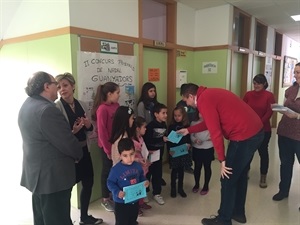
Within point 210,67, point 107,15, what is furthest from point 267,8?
point 107,15

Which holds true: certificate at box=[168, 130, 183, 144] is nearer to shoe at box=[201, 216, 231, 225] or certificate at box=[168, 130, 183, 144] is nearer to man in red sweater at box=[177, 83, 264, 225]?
man in red sweater at box=[177, 83, 264, 225]

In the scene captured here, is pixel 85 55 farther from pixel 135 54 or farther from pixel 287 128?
pixel 287 128

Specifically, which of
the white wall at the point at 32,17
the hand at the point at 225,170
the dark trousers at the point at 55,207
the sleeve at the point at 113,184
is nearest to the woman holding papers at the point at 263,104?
the hand at the point at 225,170

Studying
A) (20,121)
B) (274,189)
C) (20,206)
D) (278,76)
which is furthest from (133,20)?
(278,76)

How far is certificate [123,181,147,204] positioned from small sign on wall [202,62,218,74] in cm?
301

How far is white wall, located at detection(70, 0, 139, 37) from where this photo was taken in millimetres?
2543

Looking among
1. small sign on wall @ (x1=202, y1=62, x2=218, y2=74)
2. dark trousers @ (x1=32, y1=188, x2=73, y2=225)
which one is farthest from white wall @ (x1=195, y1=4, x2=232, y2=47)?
dark trousers @ (x1=32, y1=188, x2=73, y2=225)

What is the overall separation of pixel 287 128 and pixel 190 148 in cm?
108

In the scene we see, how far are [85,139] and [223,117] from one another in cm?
123

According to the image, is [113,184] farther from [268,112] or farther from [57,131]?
[268,112]

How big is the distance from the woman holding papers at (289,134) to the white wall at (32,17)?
2.45 m

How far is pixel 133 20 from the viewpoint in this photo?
3.16 meters

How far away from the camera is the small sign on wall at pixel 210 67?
14.3ft

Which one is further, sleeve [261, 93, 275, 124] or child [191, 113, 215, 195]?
sleeve [261, 93, 275, 124]
